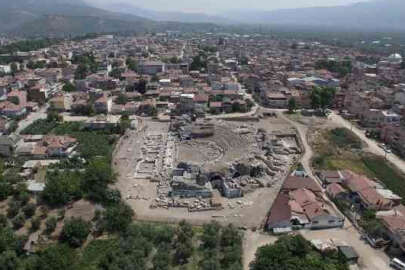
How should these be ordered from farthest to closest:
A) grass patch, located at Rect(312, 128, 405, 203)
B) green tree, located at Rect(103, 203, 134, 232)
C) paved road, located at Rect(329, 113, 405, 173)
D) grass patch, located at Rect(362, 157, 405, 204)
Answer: paved road, located at Rect(329, 113, 405, 173) < grass patch, located at Rect(312, 128, 405, 203) < grass patch, located at Rect(362, 157, 405, 204) < green tree, located at Rect(103, 203, 134, 232)

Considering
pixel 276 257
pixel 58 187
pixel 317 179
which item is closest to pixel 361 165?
pixel 317 179

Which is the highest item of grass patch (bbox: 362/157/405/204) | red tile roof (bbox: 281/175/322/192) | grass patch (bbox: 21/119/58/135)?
red tile roof (bbox: 281/175/322/192)

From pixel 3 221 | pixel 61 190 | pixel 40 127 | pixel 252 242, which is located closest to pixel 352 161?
pixel 252 242

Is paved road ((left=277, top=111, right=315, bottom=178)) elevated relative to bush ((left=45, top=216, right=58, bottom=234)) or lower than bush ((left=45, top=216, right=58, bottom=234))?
elevated

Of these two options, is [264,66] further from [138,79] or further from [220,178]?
[220,178]

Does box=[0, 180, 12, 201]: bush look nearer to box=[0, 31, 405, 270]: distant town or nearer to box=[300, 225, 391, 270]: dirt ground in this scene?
box=[0, 31, 405, 270]: distant town

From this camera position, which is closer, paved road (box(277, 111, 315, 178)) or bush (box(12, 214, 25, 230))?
bush (box(12, 214, 25, 230))

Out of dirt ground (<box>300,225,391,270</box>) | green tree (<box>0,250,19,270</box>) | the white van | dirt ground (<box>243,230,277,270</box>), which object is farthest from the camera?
dirt ground (<box>243,230,277,270</box>)

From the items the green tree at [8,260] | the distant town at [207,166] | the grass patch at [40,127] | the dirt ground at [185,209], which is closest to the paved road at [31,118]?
the distant town at [207,166]

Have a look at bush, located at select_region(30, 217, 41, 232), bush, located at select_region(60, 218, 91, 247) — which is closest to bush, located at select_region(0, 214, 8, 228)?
bush, located at select_region(30, 217, 41, 232)
